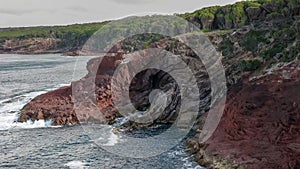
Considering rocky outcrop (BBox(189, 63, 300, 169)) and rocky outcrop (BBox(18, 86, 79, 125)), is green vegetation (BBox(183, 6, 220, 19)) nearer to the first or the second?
rocky outcrop (BBox(18, 86, 79, 125))

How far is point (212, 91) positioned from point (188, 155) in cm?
1772

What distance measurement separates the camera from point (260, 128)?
1619 inches

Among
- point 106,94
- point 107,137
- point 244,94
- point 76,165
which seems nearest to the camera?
point 76,165

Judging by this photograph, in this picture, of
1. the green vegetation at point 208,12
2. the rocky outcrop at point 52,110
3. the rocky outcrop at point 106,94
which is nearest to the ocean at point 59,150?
the rocky outcrop at point 52,110

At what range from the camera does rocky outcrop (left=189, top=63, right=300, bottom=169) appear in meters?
35.9

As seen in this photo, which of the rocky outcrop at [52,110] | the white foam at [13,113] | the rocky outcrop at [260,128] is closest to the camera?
the rocky outcrop at [260,128]

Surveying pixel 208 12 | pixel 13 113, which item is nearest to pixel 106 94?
pixel 13 113

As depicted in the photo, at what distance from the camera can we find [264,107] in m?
43.9

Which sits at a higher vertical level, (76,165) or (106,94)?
(106,94)

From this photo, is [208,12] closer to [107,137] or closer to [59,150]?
[107,137]

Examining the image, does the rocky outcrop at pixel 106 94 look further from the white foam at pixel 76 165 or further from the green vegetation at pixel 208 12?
the green vegetation at pixel 208 12

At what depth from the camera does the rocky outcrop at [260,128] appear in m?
35.9

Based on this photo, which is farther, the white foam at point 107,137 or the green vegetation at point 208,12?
Answer: the green vegetation at point 208,12

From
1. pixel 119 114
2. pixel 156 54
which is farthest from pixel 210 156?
pixel 156 54
